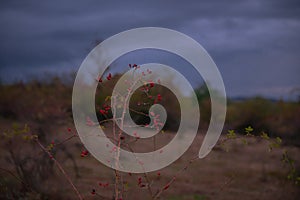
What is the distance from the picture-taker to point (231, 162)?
414 inches

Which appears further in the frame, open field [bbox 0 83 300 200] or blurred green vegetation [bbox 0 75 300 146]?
blurred green vegetation [bbox 0 75 300 146]

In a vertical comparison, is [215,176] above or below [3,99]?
below

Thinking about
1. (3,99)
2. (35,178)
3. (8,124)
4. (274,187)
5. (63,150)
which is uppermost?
(3,99)

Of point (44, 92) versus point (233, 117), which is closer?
point (44, 92)

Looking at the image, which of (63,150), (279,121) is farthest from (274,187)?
(279,121)

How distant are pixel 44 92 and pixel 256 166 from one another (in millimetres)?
6180

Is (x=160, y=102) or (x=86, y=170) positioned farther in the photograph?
(x=160, y=102)

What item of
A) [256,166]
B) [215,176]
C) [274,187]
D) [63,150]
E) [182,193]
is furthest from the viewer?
[256,166]

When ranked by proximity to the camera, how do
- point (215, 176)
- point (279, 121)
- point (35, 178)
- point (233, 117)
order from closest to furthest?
1. point (35, 178)
2. point (215, 176)
3. point (279, 121)
4. point (233, 117)

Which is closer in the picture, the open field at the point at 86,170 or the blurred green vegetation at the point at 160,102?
the open field at the point at 86,170

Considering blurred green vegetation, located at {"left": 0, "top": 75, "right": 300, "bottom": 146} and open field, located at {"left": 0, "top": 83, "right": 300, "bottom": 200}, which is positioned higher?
blurred green vegetation, located at {"left": 0, "top": 75, "right": 300, "bottom": 146}

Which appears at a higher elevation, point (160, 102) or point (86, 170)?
point (160, 102)

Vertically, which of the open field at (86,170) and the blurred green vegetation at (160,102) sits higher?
the blurred green vegetation at (160,102)

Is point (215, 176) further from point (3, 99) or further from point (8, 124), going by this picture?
point (3, 99)
